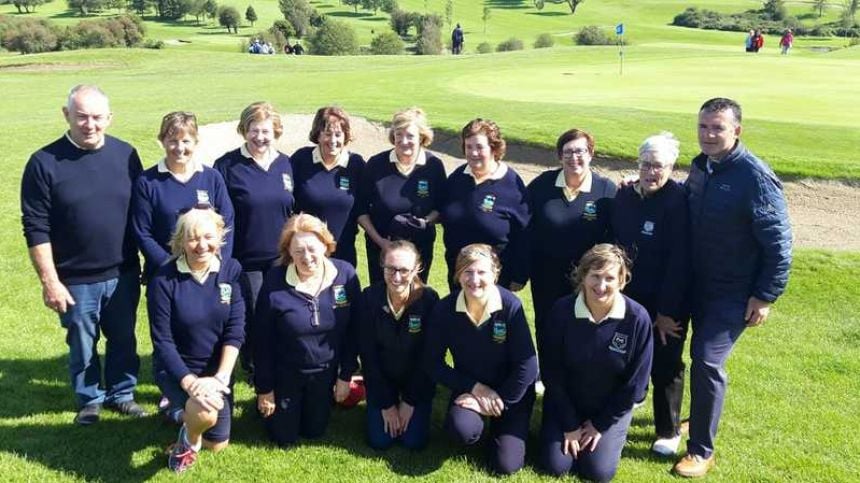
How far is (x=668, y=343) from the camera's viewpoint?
219 inches

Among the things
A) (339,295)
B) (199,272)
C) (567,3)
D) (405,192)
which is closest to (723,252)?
(405,192)

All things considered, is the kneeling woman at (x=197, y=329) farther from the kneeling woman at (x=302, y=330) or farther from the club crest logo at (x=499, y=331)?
the club crest logo at (x=499, y=331)

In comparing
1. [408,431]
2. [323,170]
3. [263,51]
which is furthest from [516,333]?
[263,51]

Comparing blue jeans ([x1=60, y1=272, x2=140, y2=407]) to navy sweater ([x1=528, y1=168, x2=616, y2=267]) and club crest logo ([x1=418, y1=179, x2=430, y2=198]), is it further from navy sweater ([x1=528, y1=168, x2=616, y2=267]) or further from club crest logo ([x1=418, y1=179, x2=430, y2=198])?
→ navy sweater ([x1=528, y1=168, x2=616, y2=267])

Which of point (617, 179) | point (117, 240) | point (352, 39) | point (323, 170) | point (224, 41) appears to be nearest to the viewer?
point (117, 240)

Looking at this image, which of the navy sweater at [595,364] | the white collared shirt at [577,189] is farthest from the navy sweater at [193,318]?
the white collared shirt at [577,189]

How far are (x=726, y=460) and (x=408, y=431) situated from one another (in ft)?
7.92

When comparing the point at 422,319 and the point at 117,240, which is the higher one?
the point at 117,240

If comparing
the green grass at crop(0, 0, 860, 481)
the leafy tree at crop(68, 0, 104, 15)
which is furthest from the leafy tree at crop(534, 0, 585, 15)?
the green grass at crop(0, 0, 860, 481)

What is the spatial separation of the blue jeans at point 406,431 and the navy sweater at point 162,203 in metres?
1.71

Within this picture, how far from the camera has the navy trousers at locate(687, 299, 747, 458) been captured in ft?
16.8

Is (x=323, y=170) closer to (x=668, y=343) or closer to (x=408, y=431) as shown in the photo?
(x=408, y=431)

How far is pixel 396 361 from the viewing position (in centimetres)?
550

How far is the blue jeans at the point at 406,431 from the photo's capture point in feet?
17.9
